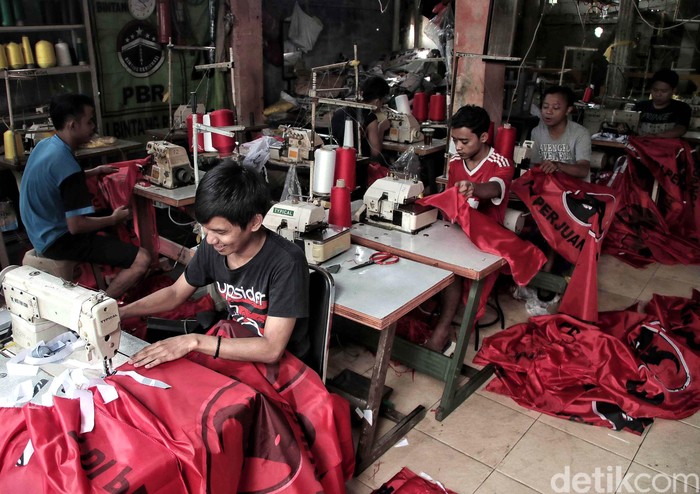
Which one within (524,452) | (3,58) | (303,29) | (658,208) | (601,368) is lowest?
(524,452)

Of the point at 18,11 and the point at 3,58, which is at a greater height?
the point at 18,11

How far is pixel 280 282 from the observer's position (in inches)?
77.2

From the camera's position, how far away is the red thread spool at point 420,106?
19.7 feet

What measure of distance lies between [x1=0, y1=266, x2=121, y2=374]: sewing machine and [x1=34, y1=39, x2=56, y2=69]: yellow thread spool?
4009 mm

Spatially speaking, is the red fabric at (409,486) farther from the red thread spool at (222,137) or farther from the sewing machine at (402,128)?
the sewing machine at (402,128)

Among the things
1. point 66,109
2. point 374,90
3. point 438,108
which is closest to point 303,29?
point 438,108

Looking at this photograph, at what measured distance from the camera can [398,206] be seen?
3043mm

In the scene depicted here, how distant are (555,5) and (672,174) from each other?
20.1 feet

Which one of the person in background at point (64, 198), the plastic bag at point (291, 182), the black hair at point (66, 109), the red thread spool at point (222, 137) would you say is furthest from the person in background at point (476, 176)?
the black hair at point (66, 109)

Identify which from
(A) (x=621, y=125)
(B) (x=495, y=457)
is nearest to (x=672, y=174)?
(A) (x=621, y=125)

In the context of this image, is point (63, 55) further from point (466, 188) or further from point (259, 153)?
point (466, 188)

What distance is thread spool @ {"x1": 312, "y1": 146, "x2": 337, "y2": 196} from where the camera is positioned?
3117 mm

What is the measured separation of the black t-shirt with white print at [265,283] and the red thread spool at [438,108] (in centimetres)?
422

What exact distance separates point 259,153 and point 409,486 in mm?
3050
